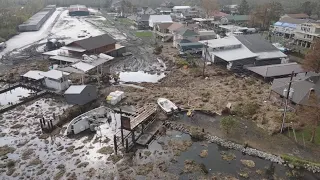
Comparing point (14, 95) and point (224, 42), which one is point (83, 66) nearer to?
point (14, 95)

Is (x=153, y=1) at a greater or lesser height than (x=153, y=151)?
greater

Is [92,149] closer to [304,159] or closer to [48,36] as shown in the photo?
[304,159]

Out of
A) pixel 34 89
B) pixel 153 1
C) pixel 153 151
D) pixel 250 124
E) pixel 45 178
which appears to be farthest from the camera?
pixel 153 1

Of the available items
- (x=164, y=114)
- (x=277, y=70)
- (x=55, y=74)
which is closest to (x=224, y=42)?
(x=277, y=70)

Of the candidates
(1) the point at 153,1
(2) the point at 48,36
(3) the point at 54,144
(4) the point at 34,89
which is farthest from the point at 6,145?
(1) the point at 153,1

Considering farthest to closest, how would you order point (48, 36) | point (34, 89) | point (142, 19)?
point (142, 19)
point (48, 36)
point (34, 89)

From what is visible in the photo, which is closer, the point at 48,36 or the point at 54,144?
the point at 54,144

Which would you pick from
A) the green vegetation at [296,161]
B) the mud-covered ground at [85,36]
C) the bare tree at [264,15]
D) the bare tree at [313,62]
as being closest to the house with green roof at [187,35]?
the mud-covered ground at [85,36]
